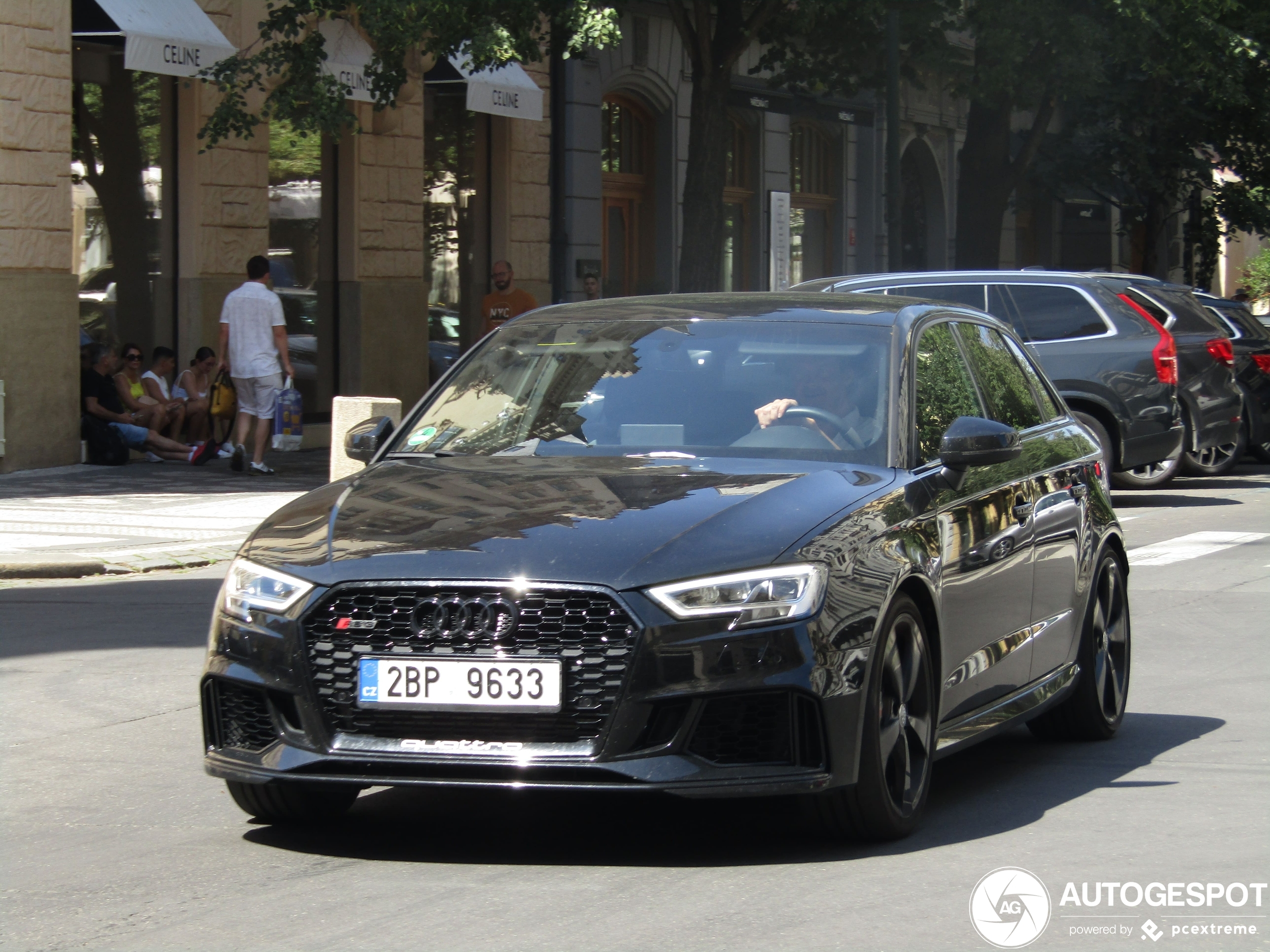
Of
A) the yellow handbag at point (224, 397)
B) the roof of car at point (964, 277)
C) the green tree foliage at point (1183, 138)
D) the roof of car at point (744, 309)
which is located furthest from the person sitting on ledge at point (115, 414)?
the green tree foliage at point (1183, 138)

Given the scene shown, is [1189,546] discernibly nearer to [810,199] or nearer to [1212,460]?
[1212,460]

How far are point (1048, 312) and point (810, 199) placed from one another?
63.3 ft

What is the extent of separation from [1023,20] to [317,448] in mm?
10392

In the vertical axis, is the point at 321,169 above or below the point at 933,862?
above

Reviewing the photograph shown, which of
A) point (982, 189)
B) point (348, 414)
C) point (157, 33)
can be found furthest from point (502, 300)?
point (982, 189)

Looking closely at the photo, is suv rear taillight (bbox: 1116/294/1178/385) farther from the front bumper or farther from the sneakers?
the front bumper

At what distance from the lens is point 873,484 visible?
18.8 feet

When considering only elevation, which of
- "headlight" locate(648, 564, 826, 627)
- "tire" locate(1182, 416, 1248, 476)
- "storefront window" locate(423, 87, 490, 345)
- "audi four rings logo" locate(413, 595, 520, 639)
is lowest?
"tire" locate(1182, 416, 1248, 476)

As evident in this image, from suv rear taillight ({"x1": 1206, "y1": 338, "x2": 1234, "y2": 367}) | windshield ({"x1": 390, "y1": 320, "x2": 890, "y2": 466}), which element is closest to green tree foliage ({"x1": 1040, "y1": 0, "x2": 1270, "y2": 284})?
suv rear taillight ({"x1": 1206, "y1": 338, "x2": 1234, "y2": 367})

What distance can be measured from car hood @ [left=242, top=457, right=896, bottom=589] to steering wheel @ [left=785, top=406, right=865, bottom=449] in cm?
19

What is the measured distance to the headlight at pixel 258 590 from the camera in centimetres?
525

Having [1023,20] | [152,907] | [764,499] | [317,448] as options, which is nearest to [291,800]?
[152,907]

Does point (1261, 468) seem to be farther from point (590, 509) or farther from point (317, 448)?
point (590, 509)

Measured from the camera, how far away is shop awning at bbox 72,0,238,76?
18.3 metres
